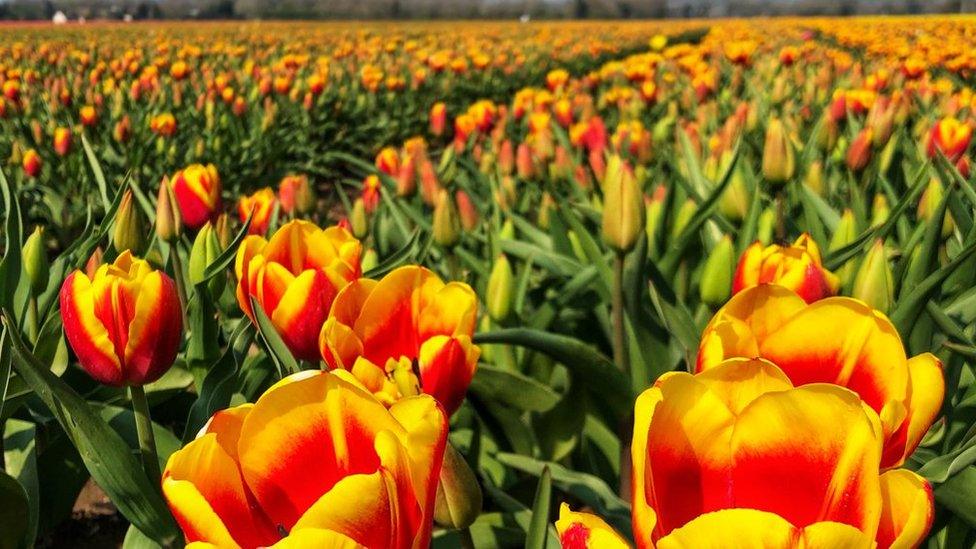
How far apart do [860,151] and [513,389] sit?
4.57 feet

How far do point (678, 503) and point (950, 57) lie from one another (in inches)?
230

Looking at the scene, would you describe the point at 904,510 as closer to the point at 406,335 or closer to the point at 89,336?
the point at 406,335

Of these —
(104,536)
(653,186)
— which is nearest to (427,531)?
(104,536)

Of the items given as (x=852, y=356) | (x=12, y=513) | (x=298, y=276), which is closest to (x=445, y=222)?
(x=298, y=276)

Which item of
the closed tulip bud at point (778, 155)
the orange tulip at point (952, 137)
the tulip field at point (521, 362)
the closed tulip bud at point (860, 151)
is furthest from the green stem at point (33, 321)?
the orange tulip at point (952, 137)

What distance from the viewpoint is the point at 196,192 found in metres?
1.75

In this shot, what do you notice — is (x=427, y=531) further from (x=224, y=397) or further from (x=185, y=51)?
(x=185, y=51)

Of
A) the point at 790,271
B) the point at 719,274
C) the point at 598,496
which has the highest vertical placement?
the point at 790,271

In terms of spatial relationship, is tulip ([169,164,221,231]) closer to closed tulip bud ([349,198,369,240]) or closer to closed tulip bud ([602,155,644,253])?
closed tulip bud ([349,198,369,240])

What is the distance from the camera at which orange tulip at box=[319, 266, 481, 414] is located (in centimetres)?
86

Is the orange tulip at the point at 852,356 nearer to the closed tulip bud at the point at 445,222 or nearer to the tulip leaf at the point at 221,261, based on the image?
the tulip leaf at the point at 221,261

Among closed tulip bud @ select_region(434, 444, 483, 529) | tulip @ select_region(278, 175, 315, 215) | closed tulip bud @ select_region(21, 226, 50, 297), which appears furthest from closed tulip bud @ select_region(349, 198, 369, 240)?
closed tulip bud @ select_region(434, 444, 483, 529)

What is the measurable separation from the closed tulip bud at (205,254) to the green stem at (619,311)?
26.3 inches

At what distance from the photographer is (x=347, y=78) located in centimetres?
817
